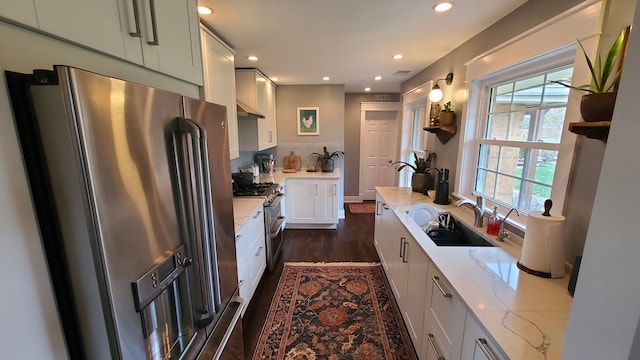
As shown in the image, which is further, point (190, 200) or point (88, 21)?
point (190, 200)

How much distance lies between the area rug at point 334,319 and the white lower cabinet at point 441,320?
0.40m

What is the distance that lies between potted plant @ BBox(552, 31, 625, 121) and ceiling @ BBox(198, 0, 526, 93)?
2.60 feet

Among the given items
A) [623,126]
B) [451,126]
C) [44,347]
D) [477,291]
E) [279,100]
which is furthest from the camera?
[279,100]

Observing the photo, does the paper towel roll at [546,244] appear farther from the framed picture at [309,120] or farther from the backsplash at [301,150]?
the framed picture at [309,120]

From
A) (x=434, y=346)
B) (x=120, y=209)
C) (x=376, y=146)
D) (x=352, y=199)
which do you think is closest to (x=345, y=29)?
(x=120, y=209)

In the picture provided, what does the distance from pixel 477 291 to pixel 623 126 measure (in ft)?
2.84

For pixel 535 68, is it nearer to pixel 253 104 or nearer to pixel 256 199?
pixel 256 199

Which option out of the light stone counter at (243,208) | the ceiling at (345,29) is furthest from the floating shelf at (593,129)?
the light stone counter at (243,208)

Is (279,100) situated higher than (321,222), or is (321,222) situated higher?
(279,100)

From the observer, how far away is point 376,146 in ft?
17.6

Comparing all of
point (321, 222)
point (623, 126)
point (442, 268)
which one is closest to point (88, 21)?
point (623, 126)

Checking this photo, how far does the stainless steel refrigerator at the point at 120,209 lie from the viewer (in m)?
0.56

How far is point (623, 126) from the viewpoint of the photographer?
483mm

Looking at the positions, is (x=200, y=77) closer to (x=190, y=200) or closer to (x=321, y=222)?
(x=190, y=200)
